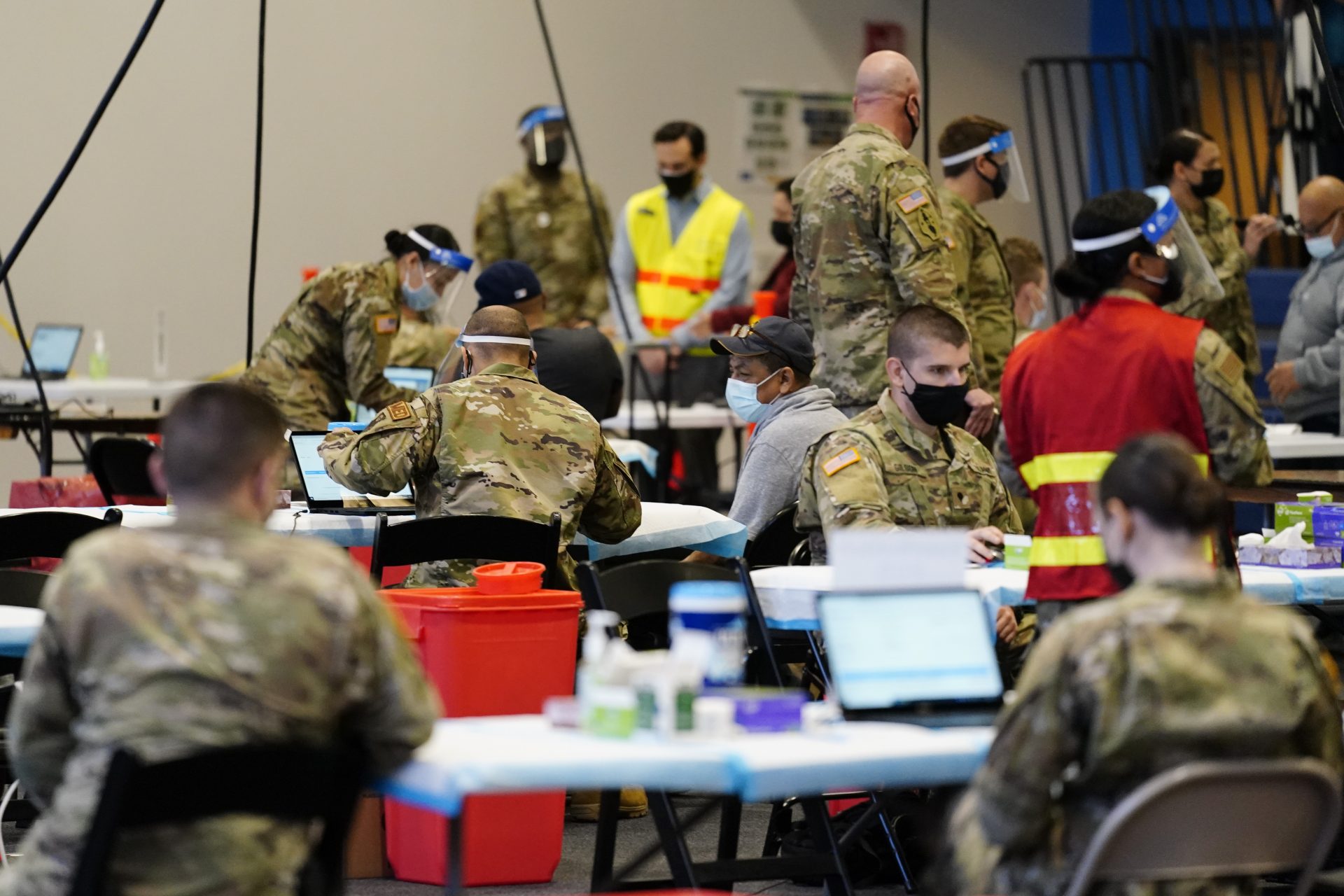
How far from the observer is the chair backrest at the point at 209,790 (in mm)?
2146

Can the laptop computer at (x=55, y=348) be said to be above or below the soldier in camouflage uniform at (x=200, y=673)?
above

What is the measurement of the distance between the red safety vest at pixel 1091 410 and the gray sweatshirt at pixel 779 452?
4.73 feet

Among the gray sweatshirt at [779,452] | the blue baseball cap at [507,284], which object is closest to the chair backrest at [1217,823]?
the gray sweatshirt at [779,452]

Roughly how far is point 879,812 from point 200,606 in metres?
1.76

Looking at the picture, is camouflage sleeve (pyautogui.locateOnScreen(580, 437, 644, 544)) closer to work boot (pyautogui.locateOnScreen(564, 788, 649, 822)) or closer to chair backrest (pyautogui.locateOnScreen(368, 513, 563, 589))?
chair backrest (pyautogui.locateOnScreen(368, 513, 563, 589))

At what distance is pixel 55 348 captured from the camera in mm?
8125

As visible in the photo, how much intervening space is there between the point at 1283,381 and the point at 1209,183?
955 millimetres

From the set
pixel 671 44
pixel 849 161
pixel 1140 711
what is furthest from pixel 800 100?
pixel 1140 711

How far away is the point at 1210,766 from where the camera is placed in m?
2.16

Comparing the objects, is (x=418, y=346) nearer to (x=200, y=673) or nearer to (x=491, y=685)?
(x=491, y=685)

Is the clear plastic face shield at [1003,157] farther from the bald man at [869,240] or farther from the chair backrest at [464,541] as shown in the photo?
the chair backrest at [464,541]

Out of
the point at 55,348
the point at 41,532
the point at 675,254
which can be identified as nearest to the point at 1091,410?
the point at 41,532

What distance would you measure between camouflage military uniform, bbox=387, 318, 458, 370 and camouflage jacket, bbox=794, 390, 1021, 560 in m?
3.25

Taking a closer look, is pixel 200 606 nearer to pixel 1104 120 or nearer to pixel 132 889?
pixel 132 889
